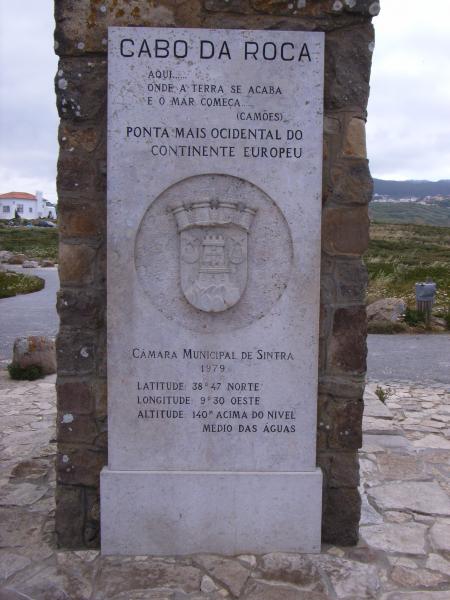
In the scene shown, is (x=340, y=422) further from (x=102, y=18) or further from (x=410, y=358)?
(x=410, y=358)

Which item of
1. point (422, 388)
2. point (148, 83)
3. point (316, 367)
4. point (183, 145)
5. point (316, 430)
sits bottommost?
point (422, 388)

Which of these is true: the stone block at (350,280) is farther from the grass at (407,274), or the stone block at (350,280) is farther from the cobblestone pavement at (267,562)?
the grass at (407,274)

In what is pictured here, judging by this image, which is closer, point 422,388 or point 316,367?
point 316,367

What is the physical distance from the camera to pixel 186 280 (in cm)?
293

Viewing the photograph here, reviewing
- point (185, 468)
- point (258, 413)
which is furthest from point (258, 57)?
point (185, 468)

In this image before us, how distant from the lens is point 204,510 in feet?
9.99

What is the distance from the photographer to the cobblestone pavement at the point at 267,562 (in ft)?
9.05

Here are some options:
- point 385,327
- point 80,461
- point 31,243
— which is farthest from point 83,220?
point 31,243

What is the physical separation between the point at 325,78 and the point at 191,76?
2.17 ft

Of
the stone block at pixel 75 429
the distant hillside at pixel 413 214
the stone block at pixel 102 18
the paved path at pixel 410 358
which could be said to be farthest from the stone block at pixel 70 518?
the distant hillside at pixel 413 214

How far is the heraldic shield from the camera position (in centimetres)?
289

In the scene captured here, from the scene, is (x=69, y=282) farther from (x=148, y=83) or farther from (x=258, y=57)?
(x=258, y=57)

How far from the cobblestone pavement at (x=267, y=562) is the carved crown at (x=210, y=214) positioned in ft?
5.49

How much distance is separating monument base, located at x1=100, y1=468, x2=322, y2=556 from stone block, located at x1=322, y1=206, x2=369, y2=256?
1150 millimetres
